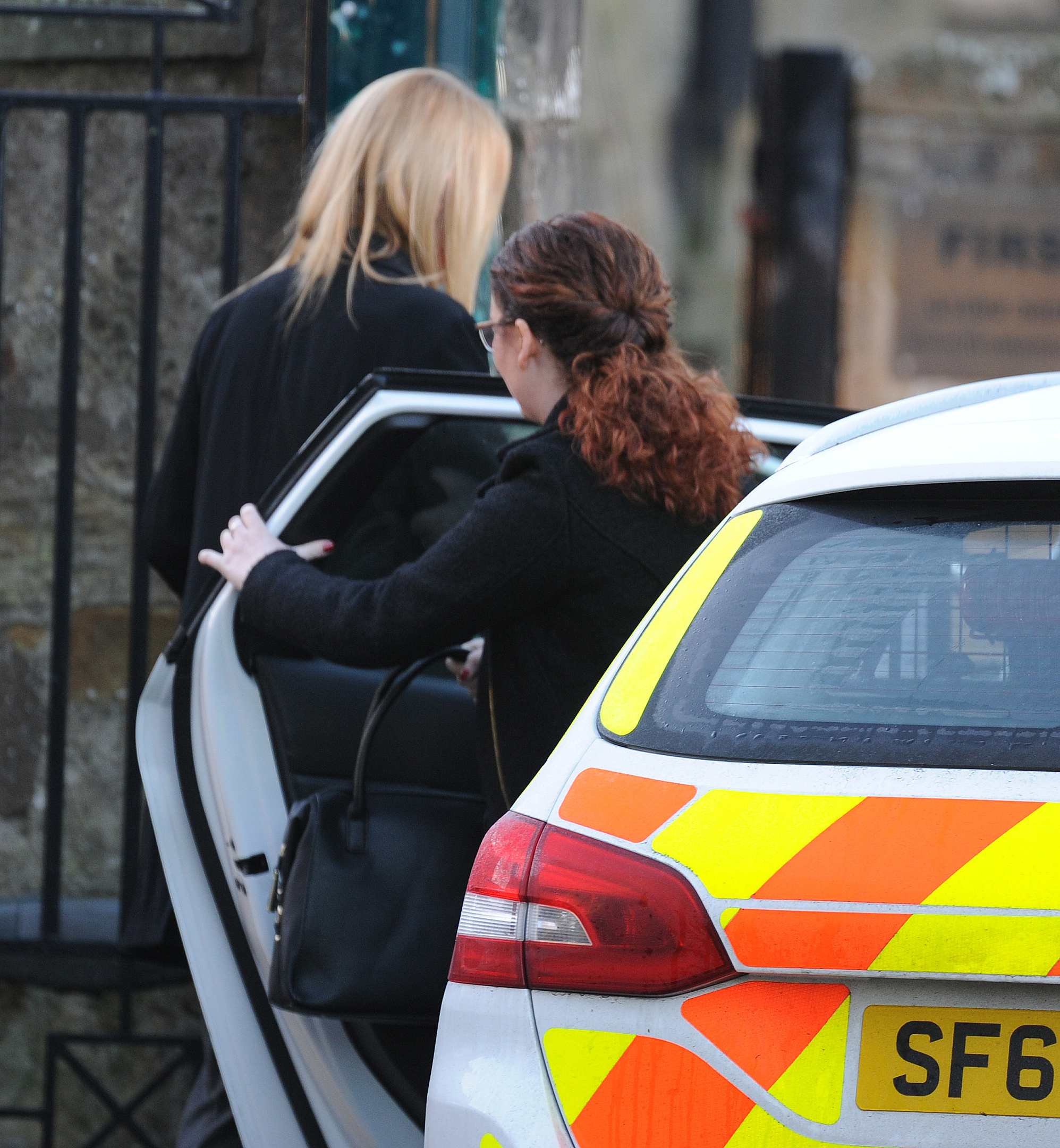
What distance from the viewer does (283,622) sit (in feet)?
7.04

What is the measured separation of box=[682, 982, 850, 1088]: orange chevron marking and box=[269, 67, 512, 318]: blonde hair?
175cm

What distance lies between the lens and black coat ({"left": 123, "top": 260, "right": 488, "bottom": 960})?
2.71 metres

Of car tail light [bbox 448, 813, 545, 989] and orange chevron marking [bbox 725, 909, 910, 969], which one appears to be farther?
car tail light [bbox 448, 813, 545, 989]

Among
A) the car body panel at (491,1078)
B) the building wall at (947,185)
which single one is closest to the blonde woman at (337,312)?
the car body panel at (491,1078)

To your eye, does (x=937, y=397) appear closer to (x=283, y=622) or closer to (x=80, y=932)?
(x=283, y=622)

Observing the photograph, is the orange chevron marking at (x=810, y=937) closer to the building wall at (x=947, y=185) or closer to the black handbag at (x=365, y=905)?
the black handbag at (x=365, y=905)

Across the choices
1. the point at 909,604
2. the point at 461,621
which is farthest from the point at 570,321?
the point at 909,604

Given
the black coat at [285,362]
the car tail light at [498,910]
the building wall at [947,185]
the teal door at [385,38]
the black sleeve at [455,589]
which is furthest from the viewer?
the building wall at [947,185]

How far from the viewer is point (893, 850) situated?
1.24m

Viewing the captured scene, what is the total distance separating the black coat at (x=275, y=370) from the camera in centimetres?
271

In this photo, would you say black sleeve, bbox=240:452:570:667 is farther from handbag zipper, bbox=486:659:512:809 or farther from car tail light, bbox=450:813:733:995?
car tail light, bbox=450:813:733:995

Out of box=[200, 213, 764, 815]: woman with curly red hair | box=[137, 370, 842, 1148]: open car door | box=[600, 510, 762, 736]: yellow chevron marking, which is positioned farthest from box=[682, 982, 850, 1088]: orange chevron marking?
box=[137, 370, 842, 1148]: open car door

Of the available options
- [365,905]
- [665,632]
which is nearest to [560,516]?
[665,632]

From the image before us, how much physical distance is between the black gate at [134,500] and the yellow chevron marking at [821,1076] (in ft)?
8.37
